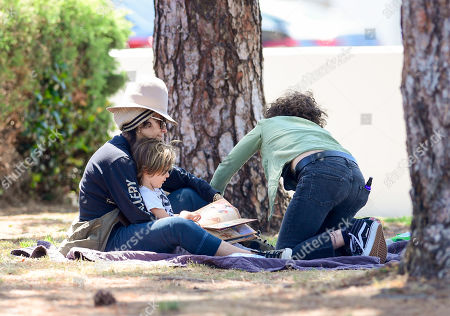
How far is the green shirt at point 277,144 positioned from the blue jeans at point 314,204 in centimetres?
15

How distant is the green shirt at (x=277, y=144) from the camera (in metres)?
4.33

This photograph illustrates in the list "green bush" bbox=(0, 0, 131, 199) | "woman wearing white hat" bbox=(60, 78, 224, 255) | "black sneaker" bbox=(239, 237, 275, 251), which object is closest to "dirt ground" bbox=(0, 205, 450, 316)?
"woman wearing white hat" bbox=(60, 78, 224, 255)

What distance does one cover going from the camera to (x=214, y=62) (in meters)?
5.63

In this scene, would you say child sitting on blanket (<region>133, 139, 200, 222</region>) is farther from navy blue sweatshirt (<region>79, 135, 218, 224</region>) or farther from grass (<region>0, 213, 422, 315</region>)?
grass (<region>0, 213, 422, 315</region>)

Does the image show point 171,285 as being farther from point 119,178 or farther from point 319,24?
point 319,24

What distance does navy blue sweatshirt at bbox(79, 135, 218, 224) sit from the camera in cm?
404

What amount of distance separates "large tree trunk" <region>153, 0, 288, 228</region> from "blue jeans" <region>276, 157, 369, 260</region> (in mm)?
1510

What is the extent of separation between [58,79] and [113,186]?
464 centimetres

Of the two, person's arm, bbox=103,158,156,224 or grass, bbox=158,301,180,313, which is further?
person's arm, bbox=103,158,156,224

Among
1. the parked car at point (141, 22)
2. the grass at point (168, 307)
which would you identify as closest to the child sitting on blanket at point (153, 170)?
the grass at point (168, 307)

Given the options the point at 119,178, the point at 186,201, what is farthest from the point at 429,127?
the point at 186,201

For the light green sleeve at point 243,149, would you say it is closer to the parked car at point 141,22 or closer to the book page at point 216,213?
the book page at point 216,213

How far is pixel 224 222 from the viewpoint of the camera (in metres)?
4.34

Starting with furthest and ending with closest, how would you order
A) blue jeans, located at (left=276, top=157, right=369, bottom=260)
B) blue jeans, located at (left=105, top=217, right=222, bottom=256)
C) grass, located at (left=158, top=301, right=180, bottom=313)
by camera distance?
blue jeans, located at (left=276, top=157, right=369, bottom=260) → blue jeans, located at (left=105, top=217, right=222, bottom=256) → grass, located at (left=158, top=301, right=180, bottom=313)
